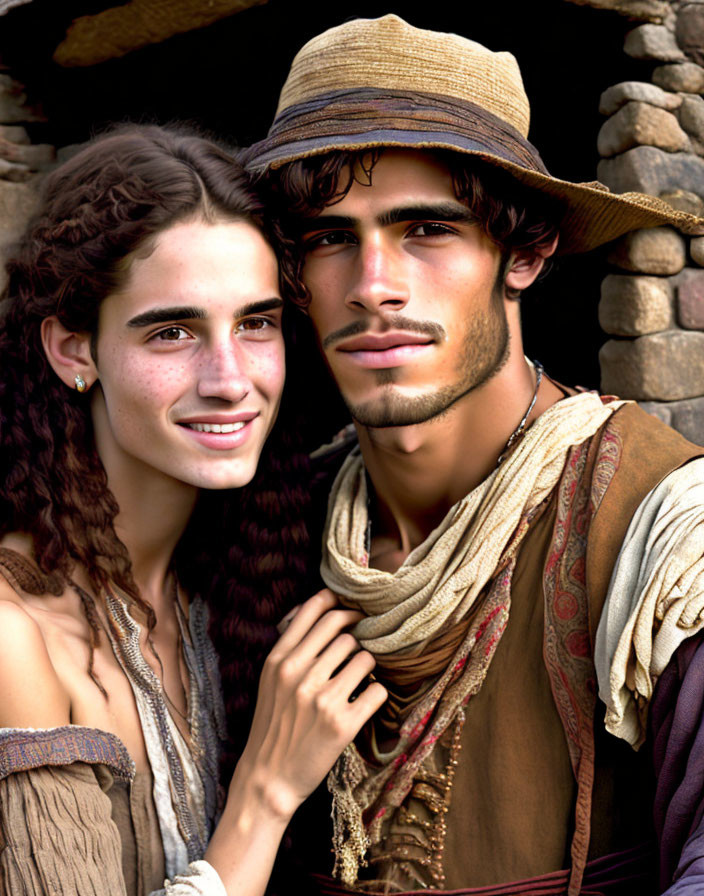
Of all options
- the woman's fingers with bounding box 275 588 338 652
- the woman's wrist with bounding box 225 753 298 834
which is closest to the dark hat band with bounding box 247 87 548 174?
the woman's fingers with bounding box 275 588 338 652

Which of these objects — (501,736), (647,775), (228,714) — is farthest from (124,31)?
(647,775)

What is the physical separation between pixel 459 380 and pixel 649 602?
667mm

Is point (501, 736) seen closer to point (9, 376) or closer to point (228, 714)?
point (228, 714)

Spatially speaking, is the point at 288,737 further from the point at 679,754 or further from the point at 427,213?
the point at 427,213

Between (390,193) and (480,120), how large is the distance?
241 mm

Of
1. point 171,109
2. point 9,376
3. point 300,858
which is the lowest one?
point 300,858

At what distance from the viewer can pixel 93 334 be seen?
1876mm

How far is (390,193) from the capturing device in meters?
1.88

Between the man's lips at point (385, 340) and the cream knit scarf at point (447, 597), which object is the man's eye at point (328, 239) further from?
the cream knit scarf at point (447, 597)

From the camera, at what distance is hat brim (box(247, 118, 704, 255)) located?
5.93 ft

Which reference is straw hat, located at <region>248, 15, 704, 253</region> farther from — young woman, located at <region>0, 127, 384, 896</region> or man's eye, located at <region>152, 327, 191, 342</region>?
man's eye, located at <region>152, 327, 191, 342</region>

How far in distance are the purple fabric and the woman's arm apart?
58 cm

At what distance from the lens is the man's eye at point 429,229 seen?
1.93 metres

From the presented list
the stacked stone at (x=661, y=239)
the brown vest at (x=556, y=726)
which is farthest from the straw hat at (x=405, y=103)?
the stacked stone at (x=661, y=239)
